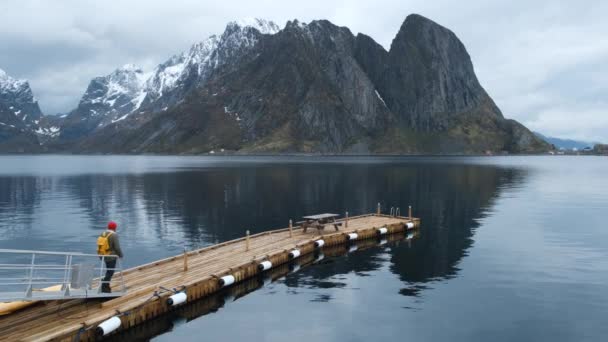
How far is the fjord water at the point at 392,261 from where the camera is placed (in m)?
26.3

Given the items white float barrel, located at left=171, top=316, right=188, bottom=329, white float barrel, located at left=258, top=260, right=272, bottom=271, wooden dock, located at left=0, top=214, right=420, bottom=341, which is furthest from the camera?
white float barrel, located at left=258, top=260, right=272, bottom=271

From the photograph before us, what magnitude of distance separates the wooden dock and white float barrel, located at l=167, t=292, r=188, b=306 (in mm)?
176

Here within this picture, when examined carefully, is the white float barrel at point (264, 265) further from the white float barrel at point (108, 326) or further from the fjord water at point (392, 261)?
the white float barrel at point (108, 326)

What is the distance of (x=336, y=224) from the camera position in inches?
1989

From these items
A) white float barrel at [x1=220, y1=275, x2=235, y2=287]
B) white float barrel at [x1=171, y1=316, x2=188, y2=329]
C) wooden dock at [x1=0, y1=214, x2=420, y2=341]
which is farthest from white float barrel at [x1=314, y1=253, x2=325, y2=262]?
white float barrel at [x1=171, y1=316, x2=188, y2=329]

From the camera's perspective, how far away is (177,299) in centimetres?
2722

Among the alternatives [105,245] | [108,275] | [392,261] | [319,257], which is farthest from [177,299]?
[392,261]

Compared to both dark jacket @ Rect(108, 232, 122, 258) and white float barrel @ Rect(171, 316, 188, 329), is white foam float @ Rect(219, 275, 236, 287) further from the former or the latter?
dark jacket @ Rect(108, 232, 122, 258)

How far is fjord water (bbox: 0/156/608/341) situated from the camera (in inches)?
1034

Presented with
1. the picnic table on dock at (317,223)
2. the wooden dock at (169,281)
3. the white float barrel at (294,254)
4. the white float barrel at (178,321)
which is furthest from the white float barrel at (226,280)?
the picnic table on dock at (317,223)

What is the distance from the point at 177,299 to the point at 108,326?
5.11m

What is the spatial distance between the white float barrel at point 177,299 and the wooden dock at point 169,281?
6.9 inches

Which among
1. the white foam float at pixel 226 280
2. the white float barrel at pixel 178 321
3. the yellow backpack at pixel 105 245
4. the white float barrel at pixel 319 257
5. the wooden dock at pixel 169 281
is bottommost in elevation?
the white float barrel at pixel 178 321

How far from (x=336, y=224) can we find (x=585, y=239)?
88.3ft
